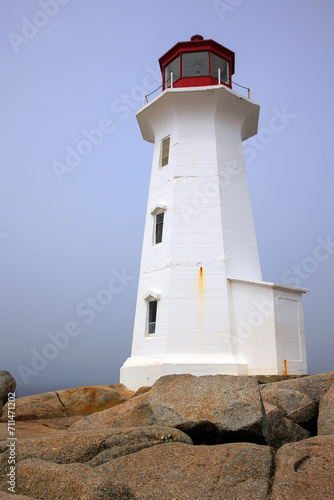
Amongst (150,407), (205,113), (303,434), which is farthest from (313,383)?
(205,113)

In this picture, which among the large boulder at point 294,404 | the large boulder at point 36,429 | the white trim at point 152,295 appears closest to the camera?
the large boulder at point 36,429

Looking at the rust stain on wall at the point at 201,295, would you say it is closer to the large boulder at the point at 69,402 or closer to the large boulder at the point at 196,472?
the large boulder at the point at 69,402

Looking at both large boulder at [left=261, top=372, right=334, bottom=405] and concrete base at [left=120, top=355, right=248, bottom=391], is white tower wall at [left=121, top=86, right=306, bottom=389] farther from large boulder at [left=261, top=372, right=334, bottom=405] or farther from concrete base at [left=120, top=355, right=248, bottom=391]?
large boulder at [left=261, top=372, right=334, bottom=405]

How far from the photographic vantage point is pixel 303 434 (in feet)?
23.4

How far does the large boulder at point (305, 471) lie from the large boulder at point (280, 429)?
7.06 ft

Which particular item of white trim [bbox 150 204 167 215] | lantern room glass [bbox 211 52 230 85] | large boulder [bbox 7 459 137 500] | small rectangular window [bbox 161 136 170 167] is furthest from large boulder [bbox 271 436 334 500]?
lantern room glass [bbox 211 52 230 85]

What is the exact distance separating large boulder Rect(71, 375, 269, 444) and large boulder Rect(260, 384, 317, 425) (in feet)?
6.28

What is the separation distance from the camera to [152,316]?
15.0 meters

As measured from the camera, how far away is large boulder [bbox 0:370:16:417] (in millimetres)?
9586

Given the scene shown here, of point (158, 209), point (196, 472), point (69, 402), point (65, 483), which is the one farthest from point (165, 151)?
point (65, 483)

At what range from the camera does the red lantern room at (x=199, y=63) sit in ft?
57.5

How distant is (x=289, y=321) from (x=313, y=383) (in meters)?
4.98

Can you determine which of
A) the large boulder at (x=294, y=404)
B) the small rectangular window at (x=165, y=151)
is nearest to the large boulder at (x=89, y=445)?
the large boulder at (x=294, y=404)

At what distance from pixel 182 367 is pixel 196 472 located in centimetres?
909
